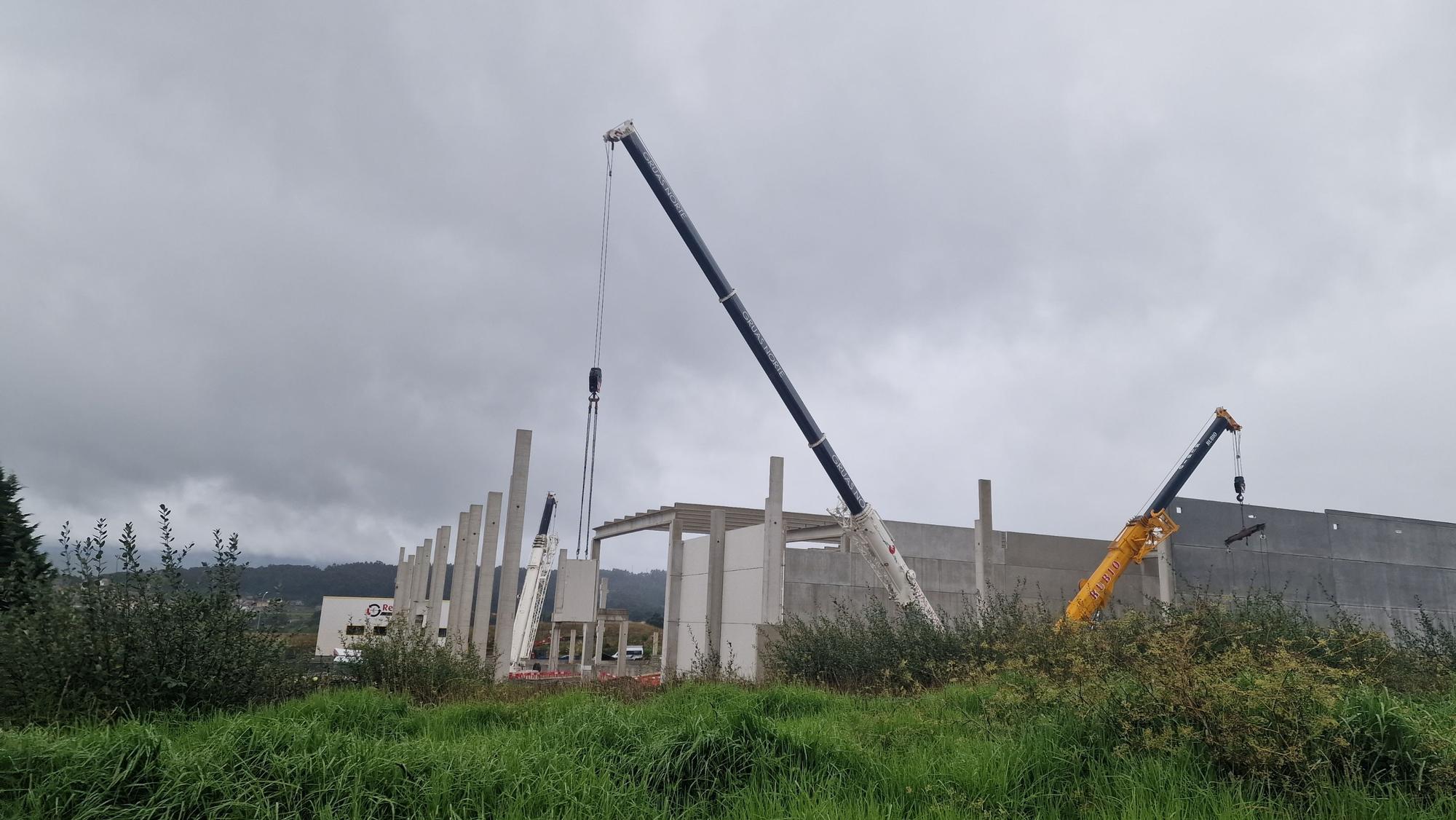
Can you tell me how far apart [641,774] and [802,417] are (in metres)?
14.1

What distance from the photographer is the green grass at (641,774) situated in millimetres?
4641

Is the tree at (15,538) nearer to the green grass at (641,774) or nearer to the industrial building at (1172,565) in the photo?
the green grass at (641,774)

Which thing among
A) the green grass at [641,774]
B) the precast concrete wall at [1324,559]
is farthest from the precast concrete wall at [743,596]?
the precast concrete wall at [1324,559]

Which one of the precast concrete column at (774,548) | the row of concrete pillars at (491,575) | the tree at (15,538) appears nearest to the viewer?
the tree at (15,538)

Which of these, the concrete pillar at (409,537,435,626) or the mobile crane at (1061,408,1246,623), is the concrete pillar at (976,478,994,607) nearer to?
the mobile crane at (1061,408,1246,623)

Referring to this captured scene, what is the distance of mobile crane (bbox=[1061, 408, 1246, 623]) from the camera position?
2125 centimetres

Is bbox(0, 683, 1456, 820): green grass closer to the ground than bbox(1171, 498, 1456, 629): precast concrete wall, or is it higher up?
closer to the ground

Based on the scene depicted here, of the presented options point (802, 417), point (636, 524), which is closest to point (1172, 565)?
point (802, 417)

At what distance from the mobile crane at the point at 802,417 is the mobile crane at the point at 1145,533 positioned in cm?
442

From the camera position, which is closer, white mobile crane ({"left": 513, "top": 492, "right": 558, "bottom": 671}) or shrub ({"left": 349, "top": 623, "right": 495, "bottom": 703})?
shrub ({"left": 349, "top": 623, "right": 495, "bottom": 703})

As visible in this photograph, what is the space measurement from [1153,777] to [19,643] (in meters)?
8.49

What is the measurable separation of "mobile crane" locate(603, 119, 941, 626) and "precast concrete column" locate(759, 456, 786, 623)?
1404 millimetres

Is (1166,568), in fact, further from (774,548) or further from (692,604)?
(692,604)

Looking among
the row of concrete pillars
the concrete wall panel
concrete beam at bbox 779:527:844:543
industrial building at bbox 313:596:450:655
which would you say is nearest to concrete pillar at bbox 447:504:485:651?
the row of concrete pillars
